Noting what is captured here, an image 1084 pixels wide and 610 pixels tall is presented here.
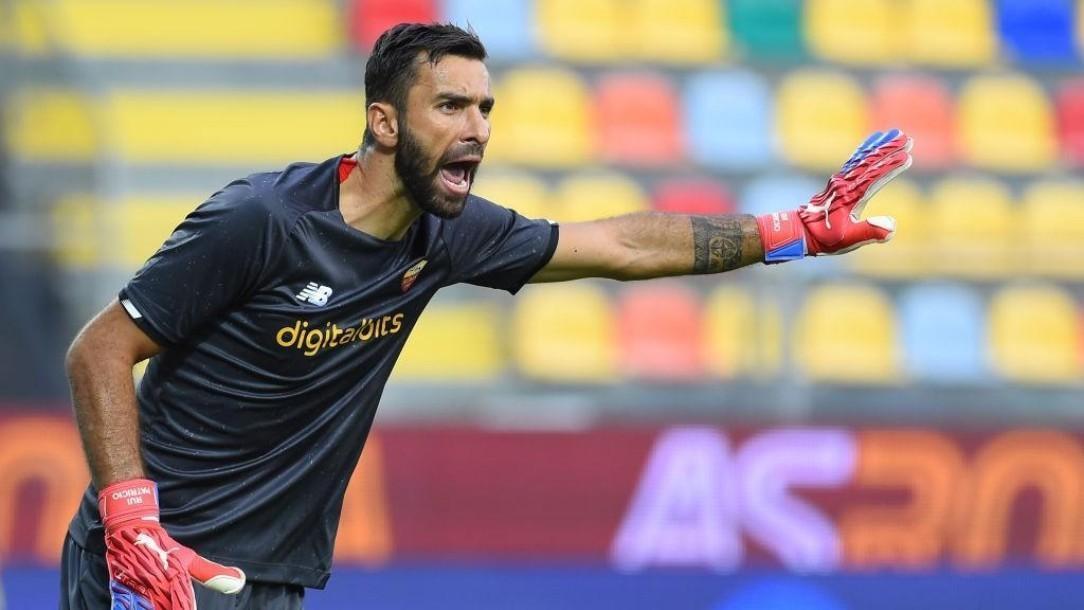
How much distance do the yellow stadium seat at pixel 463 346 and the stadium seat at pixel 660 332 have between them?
0.79m

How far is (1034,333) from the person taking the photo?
10.7 m

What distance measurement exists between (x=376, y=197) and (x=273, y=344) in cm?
41

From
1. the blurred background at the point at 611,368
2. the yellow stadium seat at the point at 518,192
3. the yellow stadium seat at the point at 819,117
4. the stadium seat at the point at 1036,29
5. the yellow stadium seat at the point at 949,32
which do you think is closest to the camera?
the blurred background at the point at 611,368

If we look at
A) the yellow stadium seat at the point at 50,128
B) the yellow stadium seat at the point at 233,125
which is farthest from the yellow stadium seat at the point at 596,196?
the yellow stadium seat at the point at 50,128

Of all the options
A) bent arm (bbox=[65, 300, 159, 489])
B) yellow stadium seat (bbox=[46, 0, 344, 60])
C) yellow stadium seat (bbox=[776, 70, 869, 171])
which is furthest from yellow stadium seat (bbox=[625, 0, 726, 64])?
bent arm (bbox=[65, 300, 159, 489])

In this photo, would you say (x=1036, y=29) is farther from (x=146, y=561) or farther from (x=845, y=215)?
(x=146, y=561)

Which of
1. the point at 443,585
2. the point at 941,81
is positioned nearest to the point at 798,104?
the point at 941,81

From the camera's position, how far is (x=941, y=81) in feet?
42.9

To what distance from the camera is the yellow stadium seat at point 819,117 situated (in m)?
12.5

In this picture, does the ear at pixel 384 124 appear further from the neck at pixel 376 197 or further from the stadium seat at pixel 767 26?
Answer: the stadium seat at pixel 767 26

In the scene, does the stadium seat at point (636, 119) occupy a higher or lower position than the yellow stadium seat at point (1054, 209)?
higher

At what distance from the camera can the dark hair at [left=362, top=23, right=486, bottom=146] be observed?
3.90 m

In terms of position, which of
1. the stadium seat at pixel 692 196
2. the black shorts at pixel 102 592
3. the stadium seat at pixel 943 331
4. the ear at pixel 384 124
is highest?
the stadium seat at pixel 692 196

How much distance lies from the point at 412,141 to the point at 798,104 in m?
9.05
